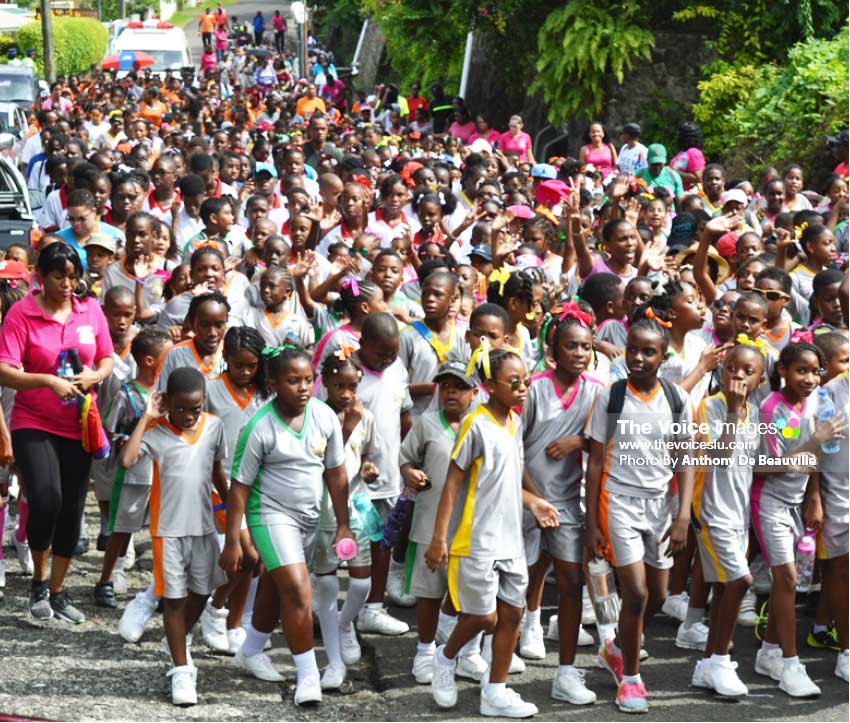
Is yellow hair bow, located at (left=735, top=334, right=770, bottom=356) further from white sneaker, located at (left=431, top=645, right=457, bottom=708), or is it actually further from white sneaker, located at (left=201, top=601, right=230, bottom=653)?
white sneaker, located at (left=201, top=601, right=230, bottom=653)

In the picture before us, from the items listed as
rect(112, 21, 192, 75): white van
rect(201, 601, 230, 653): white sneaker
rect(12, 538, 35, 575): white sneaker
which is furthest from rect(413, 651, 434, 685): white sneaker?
rect(112, 21, 192, 75): white van

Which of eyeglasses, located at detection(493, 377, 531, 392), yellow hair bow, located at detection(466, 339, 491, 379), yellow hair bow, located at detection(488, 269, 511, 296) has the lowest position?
eyeglasses, located at detection(493, 377, 531, 392)

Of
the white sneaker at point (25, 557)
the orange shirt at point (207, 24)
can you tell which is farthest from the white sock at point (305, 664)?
the orange shirt at point (207, 24)

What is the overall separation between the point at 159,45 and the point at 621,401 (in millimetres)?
33817

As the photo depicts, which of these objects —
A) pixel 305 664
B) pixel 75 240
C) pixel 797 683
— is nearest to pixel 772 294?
pixel 797 683

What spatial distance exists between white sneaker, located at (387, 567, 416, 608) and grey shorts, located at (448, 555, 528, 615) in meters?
1.53

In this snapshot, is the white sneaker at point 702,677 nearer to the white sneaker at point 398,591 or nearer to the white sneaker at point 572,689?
the white sneaker at point 572,689

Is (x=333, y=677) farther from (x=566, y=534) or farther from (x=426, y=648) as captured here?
(x=566, y=534)

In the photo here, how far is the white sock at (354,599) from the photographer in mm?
7422

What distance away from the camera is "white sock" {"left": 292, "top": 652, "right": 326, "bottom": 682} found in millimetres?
6828

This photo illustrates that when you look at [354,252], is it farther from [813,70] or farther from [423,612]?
[813,70]

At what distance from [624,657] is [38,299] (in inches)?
133

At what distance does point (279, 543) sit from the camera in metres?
6.72

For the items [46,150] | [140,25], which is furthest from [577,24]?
[140,25]
